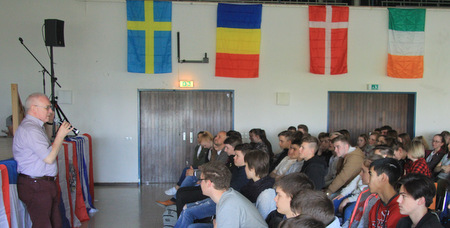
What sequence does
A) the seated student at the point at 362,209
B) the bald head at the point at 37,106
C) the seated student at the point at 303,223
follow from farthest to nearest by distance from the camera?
the bald head at the point at 37,106
the seated student at the point at 362,209
the seated student at the point at 303,223

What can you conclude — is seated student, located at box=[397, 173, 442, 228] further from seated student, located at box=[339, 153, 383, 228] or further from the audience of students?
seated student, located at box=[339, 153, 383, 228]

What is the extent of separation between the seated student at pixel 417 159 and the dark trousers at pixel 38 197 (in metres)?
4.14

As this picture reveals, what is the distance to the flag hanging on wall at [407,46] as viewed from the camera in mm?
7738

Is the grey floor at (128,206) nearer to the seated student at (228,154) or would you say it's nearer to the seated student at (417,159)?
the seated student at (228,154)

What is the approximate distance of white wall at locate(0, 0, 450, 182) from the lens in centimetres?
729

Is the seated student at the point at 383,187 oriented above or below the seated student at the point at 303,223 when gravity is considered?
below

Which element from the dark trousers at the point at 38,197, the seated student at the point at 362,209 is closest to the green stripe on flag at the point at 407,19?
the seated student at the point at 362,209

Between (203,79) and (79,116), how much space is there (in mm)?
2714

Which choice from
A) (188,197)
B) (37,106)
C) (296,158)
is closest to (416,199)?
(296,158)

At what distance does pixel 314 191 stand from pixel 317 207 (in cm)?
12

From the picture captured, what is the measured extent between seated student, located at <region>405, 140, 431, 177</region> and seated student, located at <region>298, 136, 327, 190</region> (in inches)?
53.5

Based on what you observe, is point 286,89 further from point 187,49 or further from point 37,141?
point 37,141

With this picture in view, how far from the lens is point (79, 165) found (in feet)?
16.9

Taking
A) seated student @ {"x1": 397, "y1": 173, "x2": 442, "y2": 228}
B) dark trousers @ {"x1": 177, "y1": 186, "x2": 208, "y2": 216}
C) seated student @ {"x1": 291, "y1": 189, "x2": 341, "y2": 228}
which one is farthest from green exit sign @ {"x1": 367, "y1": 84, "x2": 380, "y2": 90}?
seated student @ {"x1": 291, "y1": 189, "x2": 341, "y2": 228}
